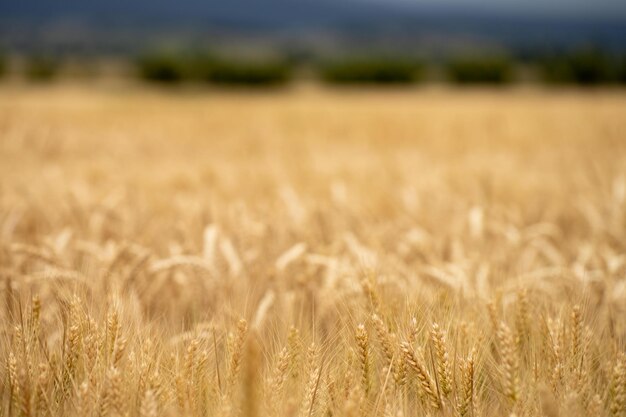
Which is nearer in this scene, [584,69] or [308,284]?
[308,284]

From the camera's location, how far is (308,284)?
186cm

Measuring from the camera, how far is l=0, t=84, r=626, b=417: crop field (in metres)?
1.05

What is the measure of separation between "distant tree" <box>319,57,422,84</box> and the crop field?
20882mm

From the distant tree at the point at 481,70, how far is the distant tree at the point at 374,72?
5.62 ft

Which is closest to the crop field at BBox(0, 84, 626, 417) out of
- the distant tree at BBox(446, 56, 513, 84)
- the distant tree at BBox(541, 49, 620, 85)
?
the distant tree at BBox(541, 49, 620, 85)

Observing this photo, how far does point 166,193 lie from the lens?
3.11m

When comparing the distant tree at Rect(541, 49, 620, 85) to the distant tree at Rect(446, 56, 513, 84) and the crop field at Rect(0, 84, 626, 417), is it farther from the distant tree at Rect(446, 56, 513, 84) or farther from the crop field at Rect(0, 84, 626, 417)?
the crop field at Rect(0, 84, 626, 417)

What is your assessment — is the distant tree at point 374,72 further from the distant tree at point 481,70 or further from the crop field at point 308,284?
the crop field at point 308,284

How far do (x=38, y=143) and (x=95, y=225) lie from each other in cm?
307

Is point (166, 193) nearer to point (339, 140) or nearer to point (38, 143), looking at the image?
point (38, 143)

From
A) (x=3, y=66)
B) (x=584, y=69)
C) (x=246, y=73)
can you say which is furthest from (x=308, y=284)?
(x=3, y=66)

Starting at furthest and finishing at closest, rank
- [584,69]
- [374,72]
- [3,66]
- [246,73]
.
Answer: [374,72]
[246,73]
[584,69]
[3,66]

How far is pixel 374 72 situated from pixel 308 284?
2510 centimetres

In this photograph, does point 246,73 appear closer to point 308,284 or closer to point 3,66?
point 3,66
